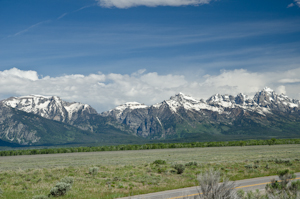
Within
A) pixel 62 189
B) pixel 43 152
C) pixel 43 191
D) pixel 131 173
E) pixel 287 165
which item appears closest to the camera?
pixel 62 189

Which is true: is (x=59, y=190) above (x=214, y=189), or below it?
below

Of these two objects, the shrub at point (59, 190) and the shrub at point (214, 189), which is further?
the shrub at point (59, 190)

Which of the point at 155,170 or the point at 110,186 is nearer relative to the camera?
the point at 110,186

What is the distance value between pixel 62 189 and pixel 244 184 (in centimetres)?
1601

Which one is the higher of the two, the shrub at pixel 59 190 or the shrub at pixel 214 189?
the shrub at pixel 214 189

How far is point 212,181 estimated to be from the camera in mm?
11594

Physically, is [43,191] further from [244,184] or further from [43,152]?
[43,152]

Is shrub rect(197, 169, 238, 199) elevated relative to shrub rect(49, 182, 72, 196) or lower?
elevated

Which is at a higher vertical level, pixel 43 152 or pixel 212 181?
pixel 212 181

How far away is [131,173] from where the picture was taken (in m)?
32.8

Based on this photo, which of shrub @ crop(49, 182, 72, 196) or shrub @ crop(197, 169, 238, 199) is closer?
shrub @ crop(197, 169, 238, 199)

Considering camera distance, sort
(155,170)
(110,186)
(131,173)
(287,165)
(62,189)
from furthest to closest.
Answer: (287,165) → (155,170) → (131,173) → (110,186) → (62,189)

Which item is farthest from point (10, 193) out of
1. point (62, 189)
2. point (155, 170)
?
point (155, 170)

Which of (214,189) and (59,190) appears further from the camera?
(59,190)
